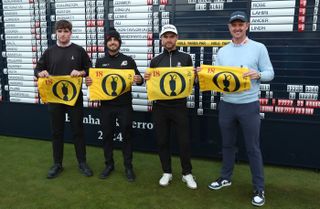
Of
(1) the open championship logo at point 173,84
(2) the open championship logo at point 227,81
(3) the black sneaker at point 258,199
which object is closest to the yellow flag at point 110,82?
(1) the open championship logo at point 173,84

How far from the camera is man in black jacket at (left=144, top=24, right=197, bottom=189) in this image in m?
3.56

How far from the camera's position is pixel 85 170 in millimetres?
4164

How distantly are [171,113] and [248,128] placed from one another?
0.83 metres

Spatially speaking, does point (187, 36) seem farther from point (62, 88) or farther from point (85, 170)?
point (85, 170)

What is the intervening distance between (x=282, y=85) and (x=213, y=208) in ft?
6.05

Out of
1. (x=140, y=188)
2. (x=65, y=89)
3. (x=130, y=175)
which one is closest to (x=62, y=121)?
(x=65, y=89)

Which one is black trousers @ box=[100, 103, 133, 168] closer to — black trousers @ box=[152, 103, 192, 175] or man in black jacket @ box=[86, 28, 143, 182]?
man in black jacket @ box=[86, 28, 143, 182]

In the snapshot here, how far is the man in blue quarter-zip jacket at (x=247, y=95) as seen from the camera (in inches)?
125

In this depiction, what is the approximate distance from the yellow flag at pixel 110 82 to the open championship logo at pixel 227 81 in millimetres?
969

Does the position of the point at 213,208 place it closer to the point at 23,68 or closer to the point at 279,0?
the point at 279,0

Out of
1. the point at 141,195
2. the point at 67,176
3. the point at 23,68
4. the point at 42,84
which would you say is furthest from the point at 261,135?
the point at 23,68

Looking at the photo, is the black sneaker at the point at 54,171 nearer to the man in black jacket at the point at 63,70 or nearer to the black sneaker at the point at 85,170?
the man in black jacket at the point at 63,70

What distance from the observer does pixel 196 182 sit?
12.9 feet

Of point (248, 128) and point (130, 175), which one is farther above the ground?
point (248, 128)
